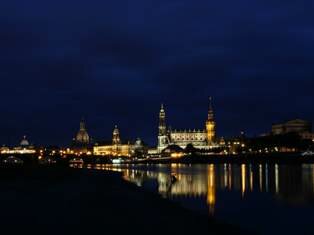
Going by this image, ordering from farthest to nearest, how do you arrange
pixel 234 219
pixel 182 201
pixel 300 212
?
pixel 182 201 → pixel 300 212 → pixel 234 219

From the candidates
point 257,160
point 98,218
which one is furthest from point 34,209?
point 257,160

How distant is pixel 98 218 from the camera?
56.4ft

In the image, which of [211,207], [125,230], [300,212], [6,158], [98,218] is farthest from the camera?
[6,158]

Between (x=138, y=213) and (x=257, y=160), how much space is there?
143078 millimetres

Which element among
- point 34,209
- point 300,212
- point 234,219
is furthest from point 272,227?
point 34,209

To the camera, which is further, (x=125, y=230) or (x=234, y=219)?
(x=234, y=219)

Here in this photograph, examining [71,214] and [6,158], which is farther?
[6,158]

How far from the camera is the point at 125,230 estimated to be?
14977 millimetres

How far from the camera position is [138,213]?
19.7 metres

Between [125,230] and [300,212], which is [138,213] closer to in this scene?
[125,230]

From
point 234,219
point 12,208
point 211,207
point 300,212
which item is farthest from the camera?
point 211,207

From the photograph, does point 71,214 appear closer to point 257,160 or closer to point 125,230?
Answer: point 125,230

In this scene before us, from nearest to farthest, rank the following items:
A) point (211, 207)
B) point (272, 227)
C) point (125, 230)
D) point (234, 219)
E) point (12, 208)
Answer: point (125, 230) → point (12, 208) → point (272, 227) → point (234, 219) → point (211, 207)

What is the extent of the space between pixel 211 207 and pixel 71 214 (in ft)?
36.8
